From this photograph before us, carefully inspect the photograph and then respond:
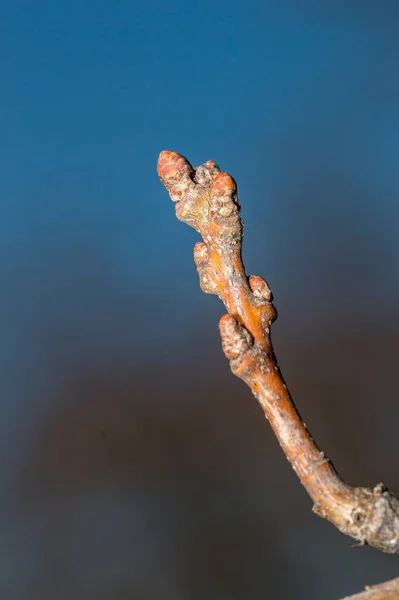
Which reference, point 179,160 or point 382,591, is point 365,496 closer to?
point 382,591

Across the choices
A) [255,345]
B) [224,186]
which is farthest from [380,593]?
[224,186]

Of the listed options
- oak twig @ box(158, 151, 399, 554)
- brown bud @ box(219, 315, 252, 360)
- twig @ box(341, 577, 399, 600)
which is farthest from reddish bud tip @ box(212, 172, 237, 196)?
twig @ box(341, 577, 399, 600)

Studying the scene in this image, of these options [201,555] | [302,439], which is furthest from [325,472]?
[201,555]

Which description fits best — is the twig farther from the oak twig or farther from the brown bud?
the brown bud

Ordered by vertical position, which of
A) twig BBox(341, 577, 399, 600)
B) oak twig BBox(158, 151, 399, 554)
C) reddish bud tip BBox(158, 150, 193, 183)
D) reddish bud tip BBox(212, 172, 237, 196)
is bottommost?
twig BBox(341, 577, 399, 600)

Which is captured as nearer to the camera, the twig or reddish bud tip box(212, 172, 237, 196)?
the twig

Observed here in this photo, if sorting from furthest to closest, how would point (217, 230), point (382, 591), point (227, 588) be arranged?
point (227, 588), point (217, 230), point (382, 591)

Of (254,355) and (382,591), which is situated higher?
(254,355)

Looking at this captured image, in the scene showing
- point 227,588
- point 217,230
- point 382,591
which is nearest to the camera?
point 382,591
